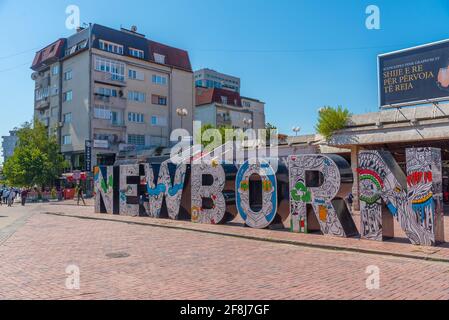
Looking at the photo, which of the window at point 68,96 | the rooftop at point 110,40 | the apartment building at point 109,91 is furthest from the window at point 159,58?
the window at point 68,96

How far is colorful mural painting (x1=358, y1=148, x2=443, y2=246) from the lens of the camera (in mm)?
10781

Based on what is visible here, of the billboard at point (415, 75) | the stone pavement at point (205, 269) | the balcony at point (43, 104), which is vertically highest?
the balcony at point (43, 104)

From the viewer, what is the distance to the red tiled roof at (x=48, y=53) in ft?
171

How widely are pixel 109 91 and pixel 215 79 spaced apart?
66700 millimetres

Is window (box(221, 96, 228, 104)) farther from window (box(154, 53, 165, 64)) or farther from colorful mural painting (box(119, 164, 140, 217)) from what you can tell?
colorful mural painting (box(119, 164, 140, 217))

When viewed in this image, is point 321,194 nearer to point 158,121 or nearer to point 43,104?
point 158,121

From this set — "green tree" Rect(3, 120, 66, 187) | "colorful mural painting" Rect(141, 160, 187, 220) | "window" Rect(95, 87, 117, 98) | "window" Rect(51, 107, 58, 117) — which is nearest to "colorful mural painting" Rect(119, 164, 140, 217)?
"colorful mural painting" Rect(141, 160, 187, 220)

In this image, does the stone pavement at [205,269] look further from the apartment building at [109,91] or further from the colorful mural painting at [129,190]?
the apartment building at [109,91]

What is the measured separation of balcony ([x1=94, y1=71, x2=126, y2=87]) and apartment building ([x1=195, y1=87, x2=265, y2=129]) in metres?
17.5

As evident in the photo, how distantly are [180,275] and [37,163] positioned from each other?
135 feet

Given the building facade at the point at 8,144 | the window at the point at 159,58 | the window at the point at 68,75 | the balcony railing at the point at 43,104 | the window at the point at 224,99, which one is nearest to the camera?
the window at the point at 68,75

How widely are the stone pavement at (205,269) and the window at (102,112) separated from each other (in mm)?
35520

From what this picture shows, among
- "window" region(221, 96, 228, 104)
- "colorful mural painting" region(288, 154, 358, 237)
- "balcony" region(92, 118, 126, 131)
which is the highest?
"window" region(221, 96, 228, 104)
